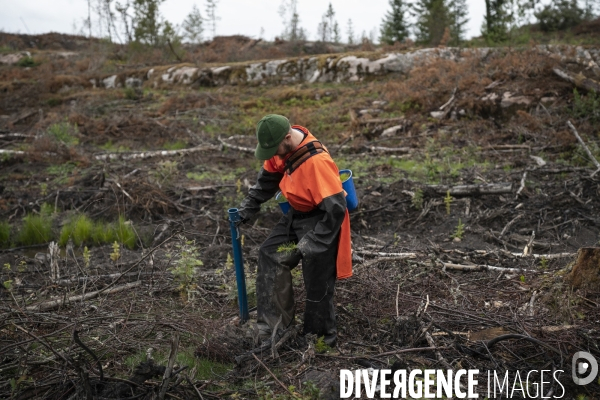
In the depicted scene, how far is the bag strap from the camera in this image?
3.94 meters

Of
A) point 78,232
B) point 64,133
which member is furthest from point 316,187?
point 64,133

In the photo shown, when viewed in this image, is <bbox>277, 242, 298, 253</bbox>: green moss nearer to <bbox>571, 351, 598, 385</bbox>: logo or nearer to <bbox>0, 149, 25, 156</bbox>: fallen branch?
<bbox>571, 351, 598, 385</bbox>: logo

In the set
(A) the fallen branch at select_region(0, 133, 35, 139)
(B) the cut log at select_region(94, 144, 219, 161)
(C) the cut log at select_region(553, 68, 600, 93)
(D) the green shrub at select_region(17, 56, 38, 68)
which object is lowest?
(B) the cut log at select_region(94, 144, 219, 161)

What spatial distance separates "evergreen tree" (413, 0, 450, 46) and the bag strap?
19.0 meters

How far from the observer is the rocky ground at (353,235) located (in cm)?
377

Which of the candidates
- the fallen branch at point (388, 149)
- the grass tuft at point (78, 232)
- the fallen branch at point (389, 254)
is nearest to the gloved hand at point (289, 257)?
the fallen branch at point (389, 254)

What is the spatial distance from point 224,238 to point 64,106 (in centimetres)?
1293

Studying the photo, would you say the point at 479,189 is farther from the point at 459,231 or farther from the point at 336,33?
the point at 336,33

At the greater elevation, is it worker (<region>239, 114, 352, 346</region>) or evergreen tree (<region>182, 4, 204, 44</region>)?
evergreen tree (<region>182, 4, 204, 44</region>)

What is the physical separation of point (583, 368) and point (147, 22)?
2277 cm

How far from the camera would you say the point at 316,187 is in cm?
386

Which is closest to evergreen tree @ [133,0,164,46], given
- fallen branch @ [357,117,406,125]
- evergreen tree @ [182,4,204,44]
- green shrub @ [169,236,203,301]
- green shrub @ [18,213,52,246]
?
evergreen tree @ [182,4,204,44]

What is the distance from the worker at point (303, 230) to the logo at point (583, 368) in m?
1.69

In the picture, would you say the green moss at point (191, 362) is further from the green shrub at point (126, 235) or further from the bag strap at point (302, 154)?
the green shrub at point (126, 235)
